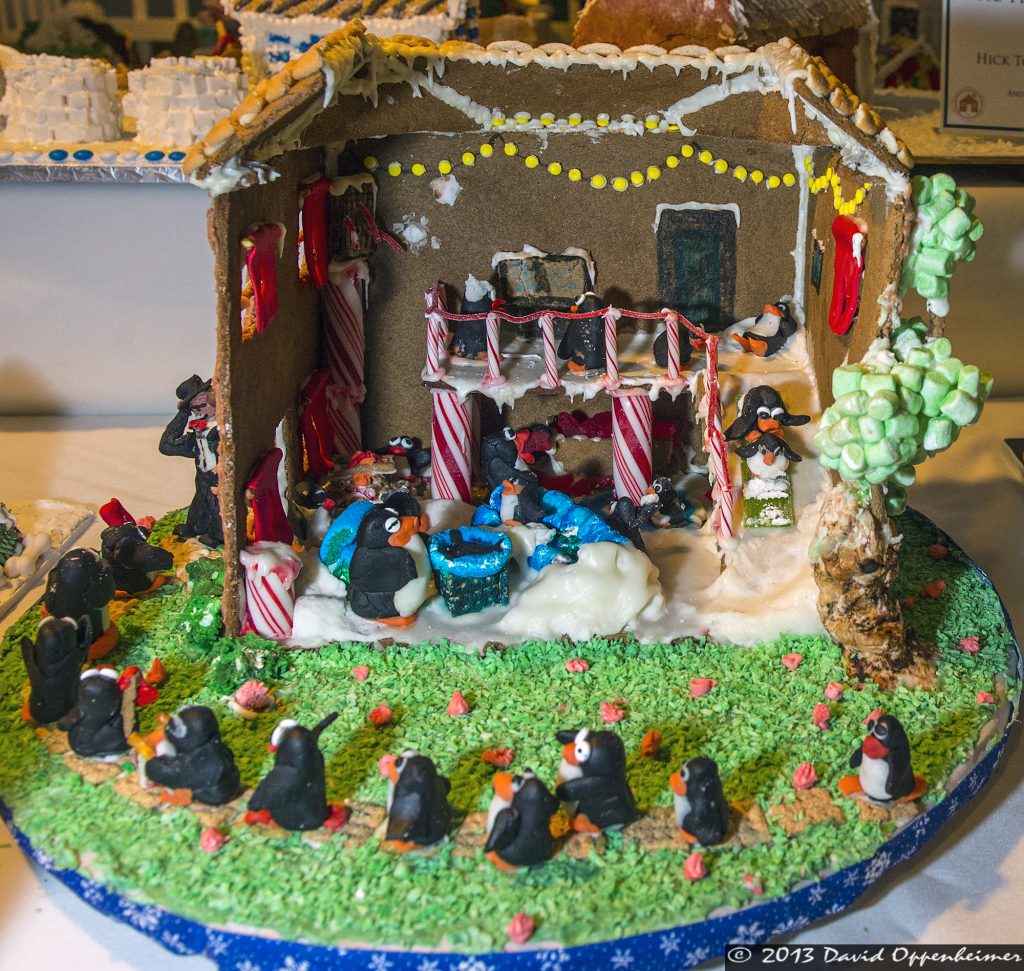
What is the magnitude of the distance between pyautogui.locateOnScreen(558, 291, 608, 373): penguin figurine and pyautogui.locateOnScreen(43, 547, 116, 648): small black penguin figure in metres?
1.67

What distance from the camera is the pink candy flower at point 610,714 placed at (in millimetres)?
3281

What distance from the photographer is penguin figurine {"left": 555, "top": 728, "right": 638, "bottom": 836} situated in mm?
2832

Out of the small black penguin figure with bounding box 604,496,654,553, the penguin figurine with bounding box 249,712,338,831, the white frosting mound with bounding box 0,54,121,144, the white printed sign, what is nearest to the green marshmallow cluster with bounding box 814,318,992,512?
the small black penguin figure with bounding box 604,496,654,553

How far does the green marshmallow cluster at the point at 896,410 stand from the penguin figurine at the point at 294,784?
1.42 metres

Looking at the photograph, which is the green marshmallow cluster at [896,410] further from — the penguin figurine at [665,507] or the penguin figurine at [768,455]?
the penguin figurine at [665,507]

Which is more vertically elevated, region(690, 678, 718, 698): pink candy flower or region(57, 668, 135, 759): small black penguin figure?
region(57, 668, 135, 759): small black penguin figure

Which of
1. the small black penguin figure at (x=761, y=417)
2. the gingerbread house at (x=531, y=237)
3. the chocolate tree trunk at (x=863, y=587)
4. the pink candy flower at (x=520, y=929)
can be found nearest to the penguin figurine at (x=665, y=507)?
the gingerbread house at (x=531, y=237)

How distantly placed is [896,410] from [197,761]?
182 centimetres

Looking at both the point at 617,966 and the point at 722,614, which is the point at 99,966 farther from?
the point at 722,614

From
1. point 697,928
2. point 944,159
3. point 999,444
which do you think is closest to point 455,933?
point 697,928

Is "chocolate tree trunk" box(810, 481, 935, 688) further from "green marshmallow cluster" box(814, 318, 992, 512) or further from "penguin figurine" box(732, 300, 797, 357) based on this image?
"penguin figurine" box(732, 300, 797, 357)

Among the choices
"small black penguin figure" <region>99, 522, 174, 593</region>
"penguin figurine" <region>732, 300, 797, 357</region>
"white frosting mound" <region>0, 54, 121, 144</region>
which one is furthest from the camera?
"white frosting mound" <region>0, 54, 121, 144</region>

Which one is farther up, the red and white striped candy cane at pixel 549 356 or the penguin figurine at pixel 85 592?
the red and white striped candy cane at pixel 549 356

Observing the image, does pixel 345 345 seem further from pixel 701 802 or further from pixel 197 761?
pixel 701 802
